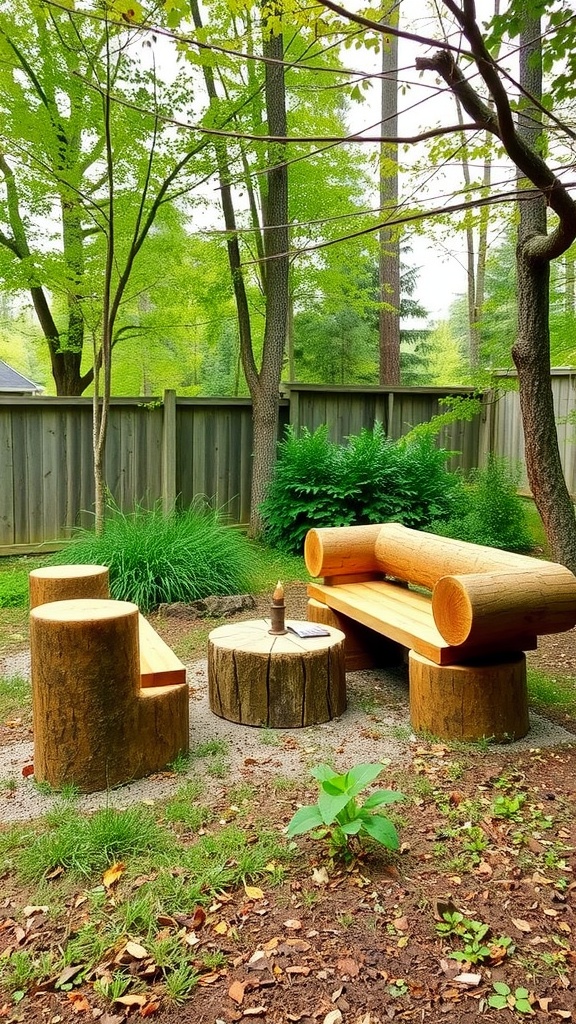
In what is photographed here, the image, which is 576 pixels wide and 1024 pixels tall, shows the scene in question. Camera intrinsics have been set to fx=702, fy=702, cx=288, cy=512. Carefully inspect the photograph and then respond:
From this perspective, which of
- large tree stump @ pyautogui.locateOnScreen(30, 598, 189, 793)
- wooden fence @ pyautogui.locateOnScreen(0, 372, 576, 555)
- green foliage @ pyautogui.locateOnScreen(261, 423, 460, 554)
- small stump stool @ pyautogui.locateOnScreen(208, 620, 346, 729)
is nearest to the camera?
large tree stump @ pyautogui.locateOnScreen(30, 598, 189, 793)

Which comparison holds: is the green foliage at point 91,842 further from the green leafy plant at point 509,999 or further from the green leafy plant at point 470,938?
the green leafy plant at point 509,999

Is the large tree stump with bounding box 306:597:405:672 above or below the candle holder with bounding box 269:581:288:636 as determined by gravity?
below

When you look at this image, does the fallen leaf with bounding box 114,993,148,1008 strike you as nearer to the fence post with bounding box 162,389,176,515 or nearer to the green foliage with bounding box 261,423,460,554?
the green foliage with bounding box 261,423,460,554

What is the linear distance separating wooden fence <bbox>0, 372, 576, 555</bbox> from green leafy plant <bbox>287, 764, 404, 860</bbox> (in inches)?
204

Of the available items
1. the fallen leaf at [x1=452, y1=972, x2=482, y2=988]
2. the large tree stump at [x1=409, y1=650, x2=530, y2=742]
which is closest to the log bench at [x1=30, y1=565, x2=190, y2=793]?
the large tree stump at [x1=409, y1=650, x2=530, y2=742]

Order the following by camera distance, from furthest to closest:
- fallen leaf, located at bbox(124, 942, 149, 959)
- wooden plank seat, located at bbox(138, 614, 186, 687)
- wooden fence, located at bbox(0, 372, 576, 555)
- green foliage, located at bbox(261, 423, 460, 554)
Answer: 1. green foliage, located at bbox(261, 423, 460, 554)
2. wooden fence, located at bbox(0, 372, 576, 555)
3. wooden plank seat, located at bbox(138, 614, 186, 687)
4. fallen leaf, located at bbox(124, 942, 149, 959)

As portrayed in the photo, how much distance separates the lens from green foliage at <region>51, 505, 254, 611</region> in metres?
5.20

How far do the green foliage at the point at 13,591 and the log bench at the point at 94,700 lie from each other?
2835 mm

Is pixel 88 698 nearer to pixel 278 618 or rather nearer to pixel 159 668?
pixel 159 668

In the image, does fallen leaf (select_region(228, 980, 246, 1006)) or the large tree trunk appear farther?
the large tree trunk

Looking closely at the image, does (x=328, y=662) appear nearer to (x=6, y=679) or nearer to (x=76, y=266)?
(x=6, y=679)

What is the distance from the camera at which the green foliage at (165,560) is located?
5.20m

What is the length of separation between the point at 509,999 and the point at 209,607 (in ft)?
→ 12.1

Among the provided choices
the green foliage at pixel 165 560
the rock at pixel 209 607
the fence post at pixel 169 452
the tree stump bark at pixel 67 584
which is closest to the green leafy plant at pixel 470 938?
the tree stump bark at pixel 67 584
